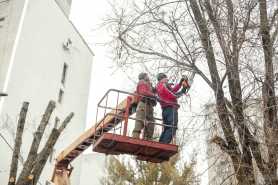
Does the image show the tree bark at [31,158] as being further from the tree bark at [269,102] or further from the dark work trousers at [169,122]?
the tree bark at [269,102]

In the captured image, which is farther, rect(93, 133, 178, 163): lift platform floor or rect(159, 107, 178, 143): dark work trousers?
rect(159, 107, 178, 143): dark work trousers

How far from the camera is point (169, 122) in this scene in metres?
8.82

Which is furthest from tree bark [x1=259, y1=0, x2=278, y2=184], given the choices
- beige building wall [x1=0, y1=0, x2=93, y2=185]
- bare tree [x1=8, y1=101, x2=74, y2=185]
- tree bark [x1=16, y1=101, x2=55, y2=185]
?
beige building wall [x1=0, y1=0, x2=93, y2=185]

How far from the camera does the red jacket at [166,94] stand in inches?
345

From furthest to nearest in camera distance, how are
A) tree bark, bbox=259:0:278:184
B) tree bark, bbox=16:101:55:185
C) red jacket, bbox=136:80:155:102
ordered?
1. tree bark, bbox=16:101:55:185
2. red jacket, bbox=136:80:155:102
3. tree bark, bbox=259:0:278:184

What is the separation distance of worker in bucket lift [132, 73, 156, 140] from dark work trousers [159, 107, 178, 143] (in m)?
0.27

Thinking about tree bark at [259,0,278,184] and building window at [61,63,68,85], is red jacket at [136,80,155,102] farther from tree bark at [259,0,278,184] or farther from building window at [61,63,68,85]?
building window at [61,63,68,85]

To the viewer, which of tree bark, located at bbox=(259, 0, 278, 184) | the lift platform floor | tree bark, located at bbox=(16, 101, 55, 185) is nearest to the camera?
tree bark, located at bbox=(259, 0, 278, 184)

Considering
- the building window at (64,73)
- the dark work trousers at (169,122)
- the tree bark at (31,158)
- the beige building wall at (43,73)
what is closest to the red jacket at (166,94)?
the dark work trousers at (169,122)

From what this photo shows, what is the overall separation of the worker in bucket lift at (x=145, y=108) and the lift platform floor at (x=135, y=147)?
0.28 meters

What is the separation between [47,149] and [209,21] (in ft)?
17.8

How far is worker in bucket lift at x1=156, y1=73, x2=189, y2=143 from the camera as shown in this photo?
8.77m

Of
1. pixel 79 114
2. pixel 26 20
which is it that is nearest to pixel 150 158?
pixel 26 20

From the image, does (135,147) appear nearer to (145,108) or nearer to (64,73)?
(145,108)
